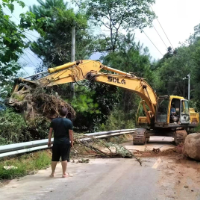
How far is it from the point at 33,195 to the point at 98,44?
2062 centimetres

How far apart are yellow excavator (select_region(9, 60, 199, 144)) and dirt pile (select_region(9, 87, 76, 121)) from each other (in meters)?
0.95

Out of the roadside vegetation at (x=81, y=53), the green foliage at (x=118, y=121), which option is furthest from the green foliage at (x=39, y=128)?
the green foliage at (x=118, y=121)

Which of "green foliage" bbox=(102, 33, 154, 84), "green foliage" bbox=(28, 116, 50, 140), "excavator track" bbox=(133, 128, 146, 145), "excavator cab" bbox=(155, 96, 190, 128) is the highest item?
"green foliage" bbox=(102, 33, 154, 84)

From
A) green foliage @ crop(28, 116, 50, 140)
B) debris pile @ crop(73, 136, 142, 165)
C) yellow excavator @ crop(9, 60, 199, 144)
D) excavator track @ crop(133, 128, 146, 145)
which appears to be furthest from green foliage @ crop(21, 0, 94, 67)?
debris pile @ crop(73, 136, 142, 165)

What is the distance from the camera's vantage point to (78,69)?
1273 cm

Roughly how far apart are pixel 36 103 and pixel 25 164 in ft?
10.2

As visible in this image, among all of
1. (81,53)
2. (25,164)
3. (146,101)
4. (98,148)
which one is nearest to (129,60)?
(81,53)

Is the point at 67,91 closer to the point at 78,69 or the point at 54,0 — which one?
the point at 78,69

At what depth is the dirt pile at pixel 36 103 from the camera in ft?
34.9

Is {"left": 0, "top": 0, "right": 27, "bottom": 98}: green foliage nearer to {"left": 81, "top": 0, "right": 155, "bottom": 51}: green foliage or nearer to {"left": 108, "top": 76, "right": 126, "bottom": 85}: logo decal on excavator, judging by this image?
{"left": 108, "top": 76, "right": 126, "bottom": 85}: logo decal on excavator

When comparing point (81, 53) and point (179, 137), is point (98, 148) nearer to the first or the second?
point (179, 137)

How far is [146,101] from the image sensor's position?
16.5m

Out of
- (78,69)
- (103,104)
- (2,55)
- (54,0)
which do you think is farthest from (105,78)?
(54,0)

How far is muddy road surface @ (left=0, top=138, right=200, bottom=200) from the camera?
5879 mm
